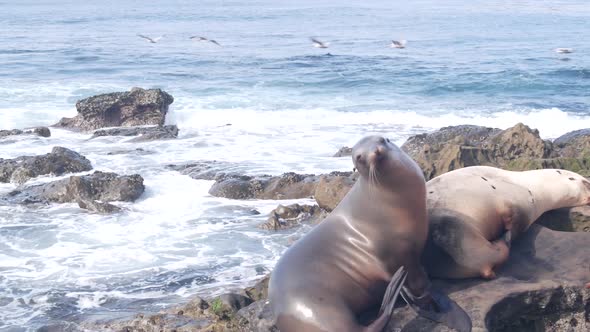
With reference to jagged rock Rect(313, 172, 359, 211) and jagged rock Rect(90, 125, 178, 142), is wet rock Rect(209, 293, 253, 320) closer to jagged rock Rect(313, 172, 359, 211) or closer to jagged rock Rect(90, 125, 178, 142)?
jagged rock Rect(313, 172, 359, 211)

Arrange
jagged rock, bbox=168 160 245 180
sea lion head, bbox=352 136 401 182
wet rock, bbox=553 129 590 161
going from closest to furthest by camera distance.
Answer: sea lion head, bbox=352 136 401 182, wet rock, bbox=553 129 590 161, jagged rock, bbox=168 160 245 180

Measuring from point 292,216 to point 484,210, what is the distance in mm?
5474

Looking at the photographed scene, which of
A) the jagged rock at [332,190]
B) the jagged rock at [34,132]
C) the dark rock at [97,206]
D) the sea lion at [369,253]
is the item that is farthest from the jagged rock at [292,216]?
the jagged rock at [34,132]

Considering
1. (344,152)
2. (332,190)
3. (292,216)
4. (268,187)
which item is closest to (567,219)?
(332,190)

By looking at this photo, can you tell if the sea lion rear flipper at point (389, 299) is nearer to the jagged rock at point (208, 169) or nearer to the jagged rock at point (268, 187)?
the jagged rock at point (268, 187)

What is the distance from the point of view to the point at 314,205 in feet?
38.9

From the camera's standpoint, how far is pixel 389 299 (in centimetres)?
521

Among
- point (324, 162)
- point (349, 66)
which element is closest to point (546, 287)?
point (324, 162)

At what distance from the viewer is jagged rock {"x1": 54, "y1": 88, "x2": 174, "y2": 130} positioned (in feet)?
69.3

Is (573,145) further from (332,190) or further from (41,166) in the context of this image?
(41,166)

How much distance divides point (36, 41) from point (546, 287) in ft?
147

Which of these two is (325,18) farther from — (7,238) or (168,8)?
(7,238)

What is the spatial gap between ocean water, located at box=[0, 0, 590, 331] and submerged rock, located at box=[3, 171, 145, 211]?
0.27 metres

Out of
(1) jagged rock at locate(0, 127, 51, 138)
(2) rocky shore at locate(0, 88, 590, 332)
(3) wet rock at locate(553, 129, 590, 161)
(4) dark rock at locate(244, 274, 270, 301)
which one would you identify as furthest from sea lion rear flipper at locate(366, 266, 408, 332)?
(1) jagged rock at locate(0, 127, 51, 138)
